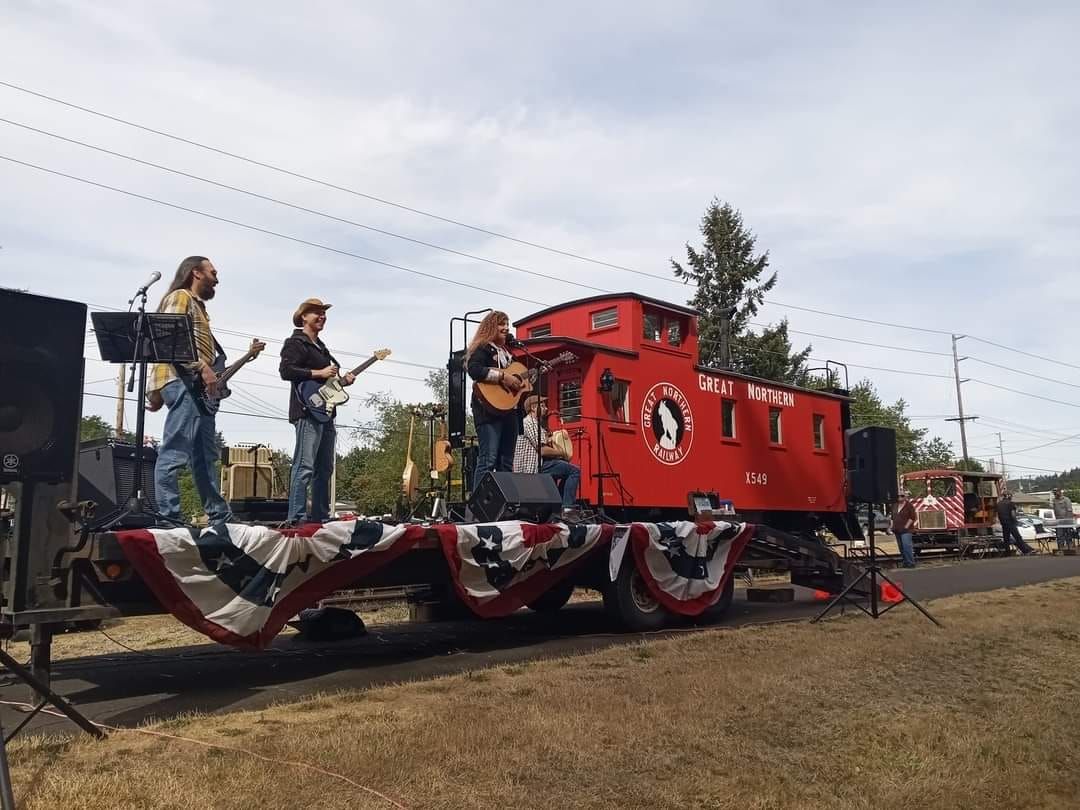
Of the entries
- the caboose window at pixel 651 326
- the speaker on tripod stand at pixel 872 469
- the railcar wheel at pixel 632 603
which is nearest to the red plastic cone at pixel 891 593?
the speaker on tripod stand at pixel 872 469

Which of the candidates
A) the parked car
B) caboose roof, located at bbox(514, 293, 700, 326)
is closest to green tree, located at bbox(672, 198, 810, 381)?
the parked car

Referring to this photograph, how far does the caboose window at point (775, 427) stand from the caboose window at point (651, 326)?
3.21 meters

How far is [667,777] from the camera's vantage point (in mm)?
4336

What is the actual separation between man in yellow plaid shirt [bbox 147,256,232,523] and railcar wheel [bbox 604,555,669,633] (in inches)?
156

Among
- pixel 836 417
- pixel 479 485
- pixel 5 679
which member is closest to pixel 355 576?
pixel 479 485

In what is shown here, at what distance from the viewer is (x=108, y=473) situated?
9.12m

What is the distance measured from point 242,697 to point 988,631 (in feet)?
23.2

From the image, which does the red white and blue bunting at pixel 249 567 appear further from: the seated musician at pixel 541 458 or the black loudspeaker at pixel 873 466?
the black loudspeaker at pixel 873 466

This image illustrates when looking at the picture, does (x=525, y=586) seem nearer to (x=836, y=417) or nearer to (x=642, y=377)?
(x=642, y=377)

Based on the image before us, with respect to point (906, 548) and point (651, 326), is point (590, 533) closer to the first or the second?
point (651, 326)

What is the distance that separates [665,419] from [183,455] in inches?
312

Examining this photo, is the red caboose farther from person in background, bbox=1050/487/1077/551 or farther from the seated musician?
person in background, bbox=1050/487/1077/551

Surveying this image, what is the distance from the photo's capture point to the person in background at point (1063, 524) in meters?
27.9

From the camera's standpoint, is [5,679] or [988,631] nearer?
[5,679]
